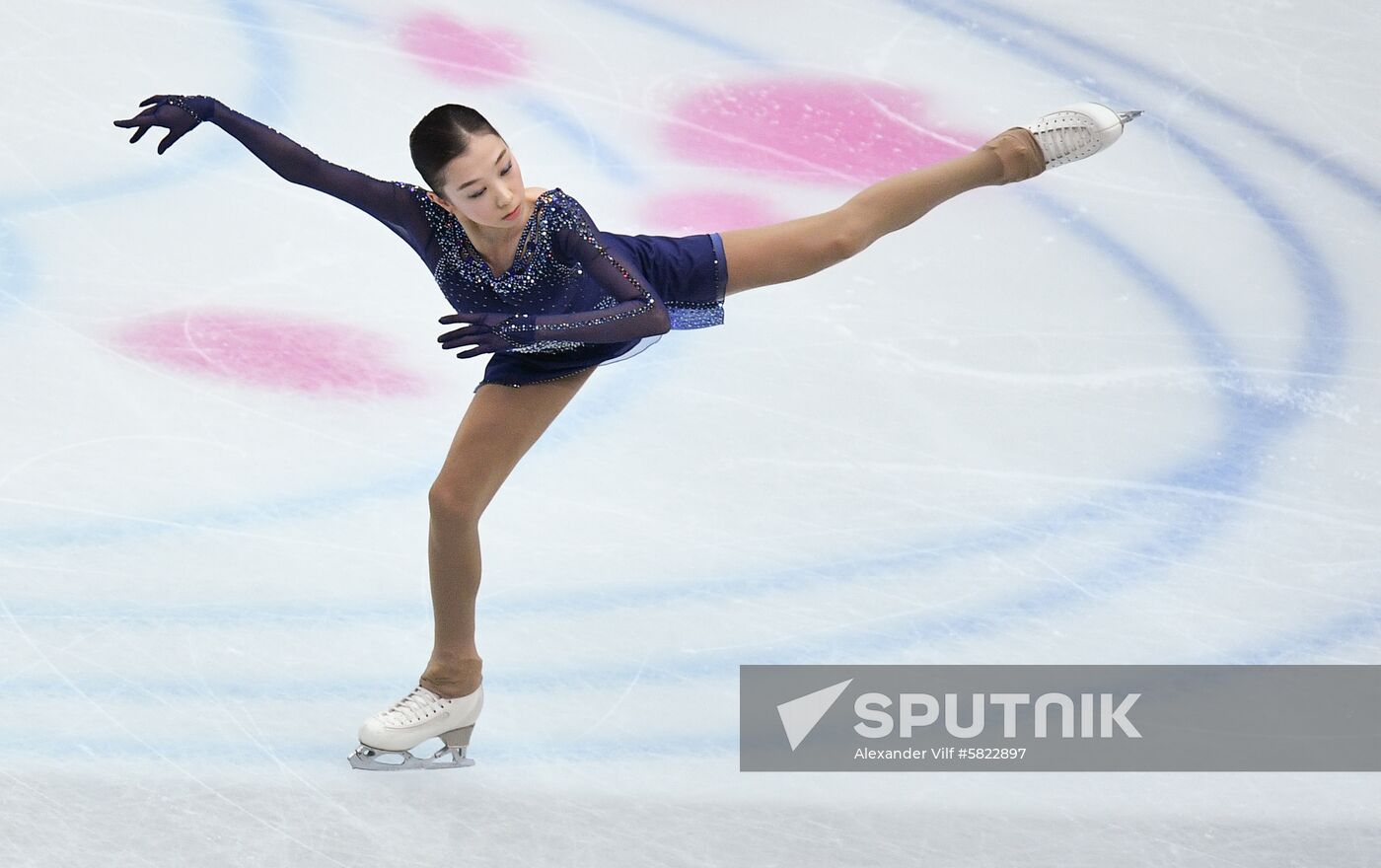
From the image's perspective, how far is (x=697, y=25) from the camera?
6316 millimetres

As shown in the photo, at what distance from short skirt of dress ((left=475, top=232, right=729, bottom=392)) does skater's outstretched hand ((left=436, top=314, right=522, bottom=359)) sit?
47cm

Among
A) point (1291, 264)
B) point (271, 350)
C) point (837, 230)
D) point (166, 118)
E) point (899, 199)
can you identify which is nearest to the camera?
point (166, 118)

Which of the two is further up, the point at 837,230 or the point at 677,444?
the point at 837,230

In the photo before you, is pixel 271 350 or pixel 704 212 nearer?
pixel 271 350

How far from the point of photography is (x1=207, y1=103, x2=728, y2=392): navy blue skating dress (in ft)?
10.6

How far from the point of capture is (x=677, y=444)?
15.2 ft

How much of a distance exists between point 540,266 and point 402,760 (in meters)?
1.12

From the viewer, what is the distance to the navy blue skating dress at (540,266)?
3242 millimetres

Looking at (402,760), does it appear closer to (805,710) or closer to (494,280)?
(805,710)

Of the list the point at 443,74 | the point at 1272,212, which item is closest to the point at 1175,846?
the point at 1272,212

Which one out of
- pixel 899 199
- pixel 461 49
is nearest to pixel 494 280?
pixel 899 199

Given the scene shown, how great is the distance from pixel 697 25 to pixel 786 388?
6.85ft

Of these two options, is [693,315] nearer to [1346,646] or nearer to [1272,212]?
[1346,646]

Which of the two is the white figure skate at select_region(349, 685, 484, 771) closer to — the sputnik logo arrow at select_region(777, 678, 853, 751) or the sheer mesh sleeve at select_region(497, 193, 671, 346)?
the sputnik logo arrow at select_region(777, 678, 853, 751)
